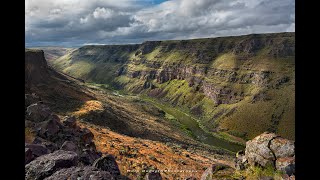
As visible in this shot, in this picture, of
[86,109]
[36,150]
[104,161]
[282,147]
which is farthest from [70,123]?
[86,109]

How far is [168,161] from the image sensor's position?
47.1m

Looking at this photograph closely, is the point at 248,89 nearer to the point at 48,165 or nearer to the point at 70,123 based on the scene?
the point at 70,123

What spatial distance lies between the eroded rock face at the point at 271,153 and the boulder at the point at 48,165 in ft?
38.0

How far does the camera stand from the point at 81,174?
13820 millimetres

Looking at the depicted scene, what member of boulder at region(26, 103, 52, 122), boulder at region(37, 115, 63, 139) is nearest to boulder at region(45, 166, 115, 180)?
boulder at region(37, 115, 63, 139)

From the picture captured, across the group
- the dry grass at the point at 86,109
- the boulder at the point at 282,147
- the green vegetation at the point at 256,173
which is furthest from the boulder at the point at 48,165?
the dry grass at the point at 86,109

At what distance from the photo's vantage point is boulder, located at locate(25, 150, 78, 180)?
1477 centimetres

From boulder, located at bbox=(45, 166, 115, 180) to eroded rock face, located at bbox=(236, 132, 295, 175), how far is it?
10066 mm

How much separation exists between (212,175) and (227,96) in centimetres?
14638

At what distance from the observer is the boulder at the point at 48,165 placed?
1477 centimetres

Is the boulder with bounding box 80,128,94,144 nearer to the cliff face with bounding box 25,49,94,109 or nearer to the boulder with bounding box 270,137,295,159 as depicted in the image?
the boulder with bounding box 270,137,295,159

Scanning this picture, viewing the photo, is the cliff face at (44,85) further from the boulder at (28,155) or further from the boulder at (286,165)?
the boulder at (286,165)
